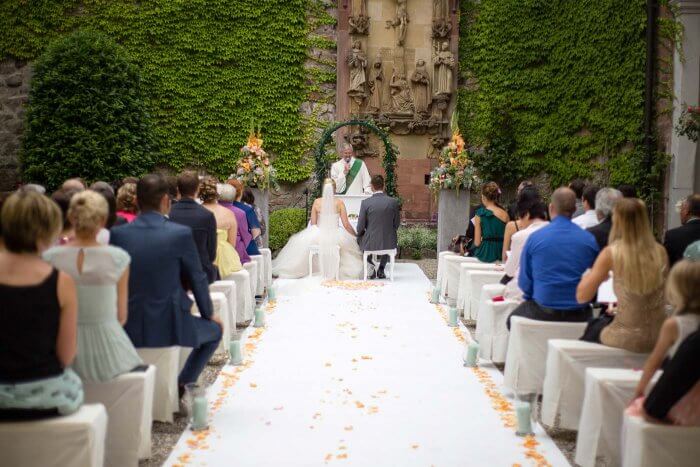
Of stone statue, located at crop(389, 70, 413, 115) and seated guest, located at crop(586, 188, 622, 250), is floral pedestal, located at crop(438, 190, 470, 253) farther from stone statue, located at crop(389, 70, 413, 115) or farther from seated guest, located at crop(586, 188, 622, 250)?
seated guest, located at crop(586, 188, 622, 250)

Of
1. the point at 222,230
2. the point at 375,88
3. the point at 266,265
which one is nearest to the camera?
the point at 222,230

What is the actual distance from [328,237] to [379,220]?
815mm

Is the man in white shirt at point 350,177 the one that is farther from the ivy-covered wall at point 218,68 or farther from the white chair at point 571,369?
the white chair at point 571,369

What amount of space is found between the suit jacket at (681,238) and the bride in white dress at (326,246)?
638 cm

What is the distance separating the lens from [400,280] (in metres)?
12.8

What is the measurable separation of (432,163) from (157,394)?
1457 cm

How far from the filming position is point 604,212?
22.1 feet

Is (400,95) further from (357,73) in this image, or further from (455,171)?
(455,171)

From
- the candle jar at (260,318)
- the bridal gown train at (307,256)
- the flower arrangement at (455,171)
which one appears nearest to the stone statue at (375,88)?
the flower arrangement at (455,171)

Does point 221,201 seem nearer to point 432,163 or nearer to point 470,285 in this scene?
point 470,285

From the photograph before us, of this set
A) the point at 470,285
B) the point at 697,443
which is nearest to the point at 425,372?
the point at 470,285

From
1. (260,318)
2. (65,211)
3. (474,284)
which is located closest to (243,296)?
(260,318)

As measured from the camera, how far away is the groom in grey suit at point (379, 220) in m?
12.6

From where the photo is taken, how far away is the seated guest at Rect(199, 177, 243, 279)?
27.3 feet
